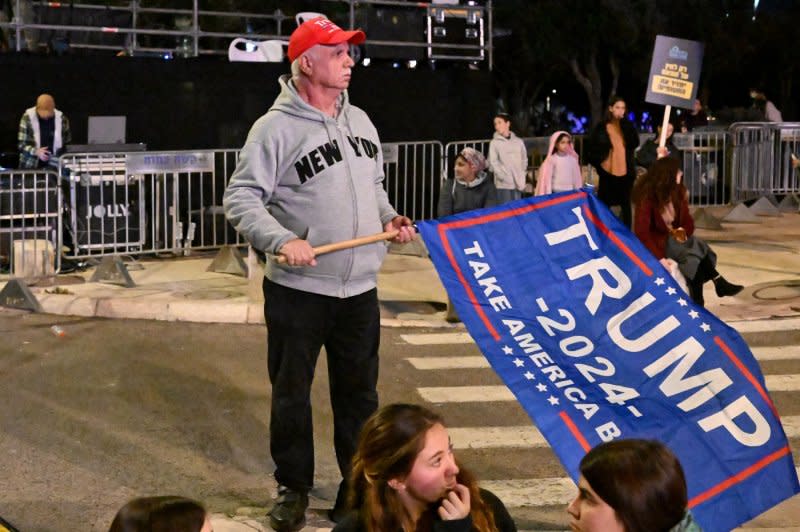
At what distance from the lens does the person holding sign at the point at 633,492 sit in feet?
11.8

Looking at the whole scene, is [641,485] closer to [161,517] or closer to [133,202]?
[161,517]

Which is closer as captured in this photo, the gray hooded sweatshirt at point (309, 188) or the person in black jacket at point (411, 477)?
the person in black jacket at point (411, 477)

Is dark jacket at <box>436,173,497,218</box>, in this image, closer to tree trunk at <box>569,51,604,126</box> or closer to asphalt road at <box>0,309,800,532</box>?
asphalt road at <box>0,309,800,532</box>

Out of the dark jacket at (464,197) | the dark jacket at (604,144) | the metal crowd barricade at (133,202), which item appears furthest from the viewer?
the metal crowd barricade at (133,202)

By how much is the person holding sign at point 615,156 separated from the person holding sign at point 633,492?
1138 centimetres

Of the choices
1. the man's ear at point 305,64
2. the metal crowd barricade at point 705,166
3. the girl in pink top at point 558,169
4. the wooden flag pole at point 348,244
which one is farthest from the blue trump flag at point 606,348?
the metal crowd barricade at point 705,166

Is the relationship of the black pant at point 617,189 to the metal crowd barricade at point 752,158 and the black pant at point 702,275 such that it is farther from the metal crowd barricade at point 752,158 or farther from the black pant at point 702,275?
the metal crowd barricade at point 752,158

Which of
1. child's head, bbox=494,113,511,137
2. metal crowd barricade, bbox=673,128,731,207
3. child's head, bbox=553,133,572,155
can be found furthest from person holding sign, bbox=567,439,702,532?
metal crowd barricade, bbox=673,128,731,207

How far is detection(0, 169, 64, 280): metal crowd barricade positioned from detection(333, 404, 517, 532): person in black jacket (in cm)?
1035

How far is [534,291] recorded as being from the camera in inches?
217

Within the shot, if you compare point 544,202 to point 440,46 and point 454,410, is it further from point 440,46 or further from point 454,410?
point 440,46

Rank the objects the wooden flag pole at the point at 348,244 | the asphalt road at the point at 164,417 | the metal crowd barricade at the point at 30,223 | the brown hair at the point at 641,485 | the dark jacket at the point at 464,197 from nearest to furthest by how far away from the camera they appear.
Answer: the brown hair at the point at 641,485, the wooden flag pole at the point at 348,244, the asphalt road at the point at 164,417, the dark jacket at the point at 464,197, the metal crowd barricade at the point at 30,223

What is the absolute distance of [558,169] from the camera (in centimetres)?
1559

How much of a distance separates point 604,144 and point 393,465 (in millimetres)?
11056
